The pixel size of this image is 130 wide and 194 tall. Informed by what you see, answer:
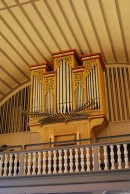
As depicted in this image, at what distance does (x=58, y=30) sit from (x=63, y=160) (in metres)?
3.87

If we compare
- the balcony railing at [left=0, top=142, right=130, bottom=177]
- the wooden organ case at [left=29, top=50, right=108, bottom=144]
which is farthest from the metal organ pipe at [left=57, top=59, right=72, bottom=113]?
the balcony railing at [left=0, top=142, right=130, bottom=177]

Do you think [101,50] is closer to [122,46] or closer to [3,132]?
[122,46]

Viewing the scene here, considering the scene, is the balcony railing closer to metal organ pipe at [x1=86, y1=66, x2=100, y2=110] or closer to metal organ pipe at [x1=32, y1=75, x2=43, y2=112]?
metal organ pipe at [x1=86, y1=66, x2=100, y2=110]

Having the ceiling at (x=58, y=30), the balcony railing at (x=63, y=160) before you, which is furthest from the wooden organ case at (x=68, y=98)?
the balcony railing at (x=63, y=160)

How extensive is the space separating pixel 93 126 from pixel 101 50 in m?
2.75

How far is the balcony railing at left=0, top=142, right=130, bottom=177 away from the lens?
7387 millimetres

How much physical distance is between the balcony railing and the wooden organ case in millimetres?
1406

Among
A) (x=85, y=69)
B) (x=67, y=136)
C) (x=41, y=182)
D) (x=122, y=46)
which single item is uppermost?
(x=122, y=46)

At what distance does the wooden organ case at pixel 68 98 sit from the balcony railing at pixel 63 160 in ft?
4.61

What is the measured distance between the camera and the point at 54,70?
10.6 meters

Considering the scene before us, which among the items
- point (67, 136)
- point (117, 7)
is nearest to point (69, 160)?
point (67, 136)

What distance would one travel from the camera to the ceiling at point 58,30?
876 cm

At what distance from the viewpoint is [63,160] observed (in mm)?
8211

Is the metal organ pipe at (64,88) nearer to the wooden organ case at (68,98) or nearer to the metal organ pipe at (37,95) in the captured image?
the wooden organ case at (68,98)
